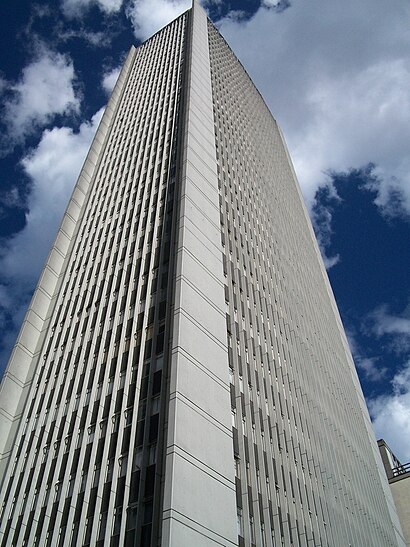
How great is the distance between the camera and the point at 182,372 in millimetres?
28031

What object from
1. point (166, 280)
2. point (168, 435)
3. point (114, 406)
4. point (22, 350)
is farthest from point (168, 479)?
point (22, 350)

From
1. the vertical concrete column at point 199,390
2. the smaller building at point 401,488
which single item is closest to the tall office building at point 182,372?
the vertical concrete column at point 199,390

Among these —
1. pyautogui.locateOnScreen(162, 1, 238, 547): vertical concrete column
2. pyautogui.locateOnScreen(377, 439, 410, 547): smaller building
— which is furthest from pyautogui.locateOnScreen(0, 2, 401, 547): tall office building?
pyautogui.locateOnScreen(377, 439, 410, 547): smaller building

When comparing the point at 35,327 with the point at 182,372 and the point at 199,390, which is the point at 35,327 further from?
the point at 199,390

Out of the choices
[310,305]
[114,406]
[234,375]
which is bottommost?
[114,406]

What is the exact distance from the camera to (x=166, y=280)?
35969 millimetres

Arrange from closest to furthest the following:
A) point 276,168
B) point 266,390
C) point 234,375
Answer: point 234,375 < point 266,390 < point 276,168

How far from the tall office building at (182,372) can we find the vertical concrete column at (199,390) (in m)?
0.12

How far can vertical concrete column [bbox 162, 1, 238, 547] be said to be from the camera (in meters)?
23.4

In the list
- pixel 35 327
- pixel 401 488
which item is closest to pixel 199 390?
pixel 35 327

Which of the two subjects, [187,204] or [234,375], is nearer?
[234,375]

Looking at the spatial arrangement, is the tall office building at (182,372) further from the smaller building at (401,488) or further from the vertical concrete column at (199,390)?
the smaller building at (401,488)

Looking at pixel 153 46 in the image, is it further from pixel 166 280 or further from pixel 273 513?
pixel 273 513

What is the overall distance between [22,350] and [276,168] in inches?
1961
